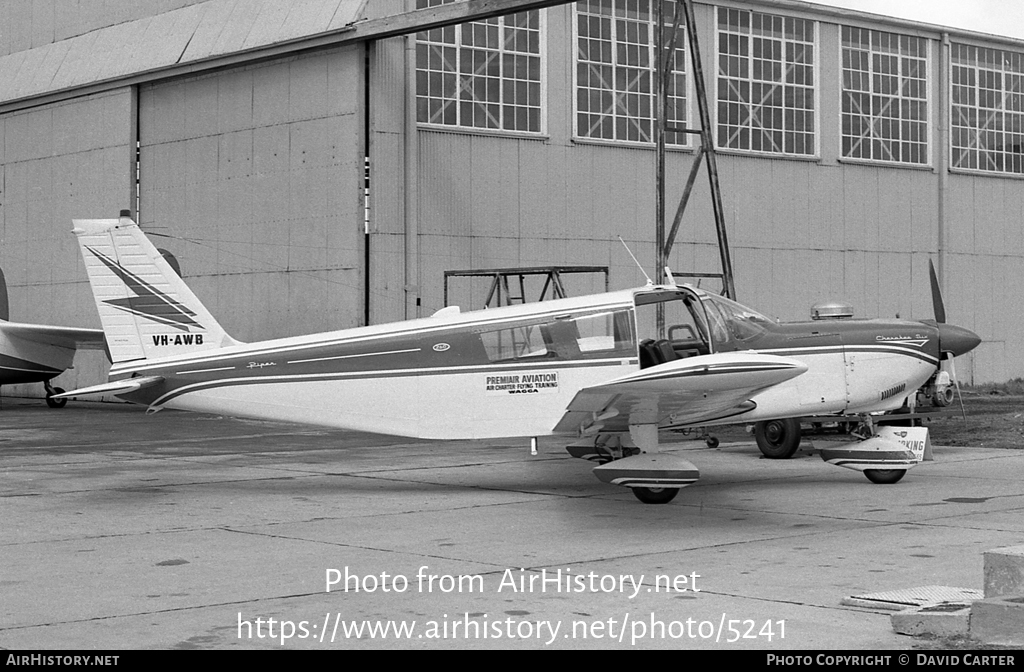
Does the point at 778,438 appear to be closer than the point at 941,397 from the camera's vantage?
Yes

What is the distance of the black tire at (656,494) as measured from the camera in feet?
36.8

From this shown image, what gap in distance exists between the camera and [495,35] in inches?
1061

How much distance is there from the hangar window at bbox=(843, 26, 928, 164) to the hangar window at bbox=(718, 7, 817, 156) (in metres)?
1.31

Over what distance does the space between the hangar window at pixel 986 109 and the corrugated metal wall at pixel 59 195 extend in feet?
73.2

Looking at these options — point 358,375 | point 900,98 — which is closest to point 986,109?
point 900,98

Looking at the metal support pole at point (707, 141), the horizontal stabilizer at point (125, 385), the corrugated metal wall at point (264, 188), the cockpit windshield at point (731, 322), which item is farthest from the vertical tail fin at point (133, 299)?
the corrugated metal wall at point (264, 188)

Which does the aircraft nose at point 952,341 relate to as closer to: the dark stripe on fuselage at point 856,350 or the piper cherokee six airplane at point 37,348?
the dark stripe on fuselage at point 856,350

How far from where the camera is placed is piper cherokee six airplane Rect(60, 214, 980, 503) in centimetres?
1176

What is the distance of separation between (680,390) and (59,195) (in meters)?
27.3

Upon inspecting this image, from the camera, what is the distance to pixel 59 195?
3338cm

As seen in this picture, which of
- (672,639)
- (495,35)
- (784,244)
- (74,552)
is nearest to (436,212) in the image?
(495,35)

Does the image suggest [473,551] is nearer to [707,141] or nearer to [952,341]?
[952,341]

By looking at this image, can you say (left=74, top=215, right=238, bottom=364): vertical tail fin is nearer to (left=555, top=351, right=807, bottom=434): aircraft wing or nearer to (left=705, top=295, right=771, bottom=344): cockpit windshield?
(left=555, top=351, right=807, bottom=434): aircraft wing

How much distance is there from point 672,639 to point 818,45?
2769 centimetres
